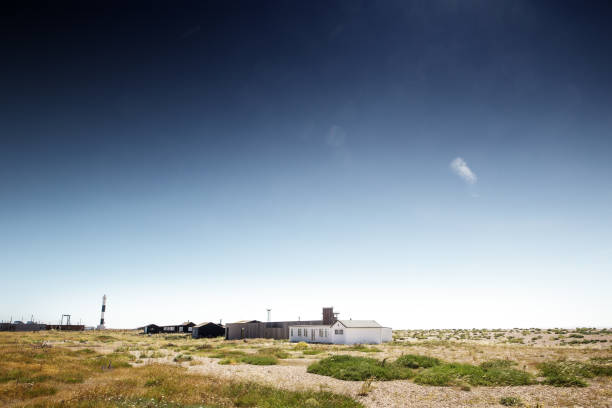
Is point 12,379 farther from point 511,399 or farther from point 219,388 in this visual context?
point 511,399

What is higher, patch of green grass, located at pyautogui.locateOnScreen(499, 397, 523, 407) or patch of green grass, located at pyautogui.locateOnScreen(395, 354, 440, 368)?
patch of green grass, located at pyautogui.locateOnScreen(499, 397, 523, 407)

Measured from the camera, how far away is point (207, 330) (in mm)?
75500

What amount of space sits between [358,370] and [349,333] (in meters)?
30.4

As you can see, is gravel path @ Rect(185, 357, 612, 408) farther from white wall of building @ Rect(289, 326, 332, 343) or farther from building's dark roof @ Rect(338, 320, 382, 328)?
white wall of building @ Rect(289, 326, 332, 343)

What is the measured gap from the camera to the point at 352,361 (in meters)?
25.5

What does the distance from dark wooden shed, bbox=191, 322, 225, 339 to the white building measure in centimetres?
2800

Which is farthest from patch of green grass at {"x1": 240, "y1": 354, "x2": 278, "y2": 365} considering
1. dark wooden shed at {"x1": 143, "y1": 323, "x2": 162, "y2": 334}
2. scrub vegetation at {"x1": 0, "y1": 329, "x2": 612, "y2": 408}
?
dark wooden shed at {"x1": 143, "y1": 323, "x2": 162, "y2": 334}

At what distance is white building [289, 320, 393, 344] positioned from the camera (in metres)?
51.8

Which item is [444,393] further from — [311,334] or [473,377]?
[311,334]

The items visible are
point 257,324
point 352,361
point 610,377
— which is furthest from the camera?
point 257,324

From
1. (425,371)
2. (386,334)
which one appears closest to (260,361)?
(425,371)

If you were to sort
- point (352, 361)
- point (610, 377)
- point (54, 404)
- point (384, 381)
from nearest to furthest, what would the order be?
point (54, 404)
point (610, 377)
point (384, 381)
point (352, 361)

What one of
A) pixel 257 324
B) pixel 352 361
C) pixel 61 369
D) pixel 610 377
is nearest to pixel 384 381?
pixel 352 361

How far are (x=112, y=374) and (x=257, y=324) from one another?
154ft
